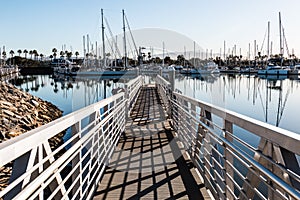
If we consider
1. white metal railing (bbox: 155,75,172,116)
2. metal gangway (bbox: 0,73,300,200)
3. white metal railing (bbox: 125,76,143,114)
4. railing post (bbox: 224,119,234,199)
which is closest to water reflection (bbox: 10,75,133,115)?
white metal railing (bbox: 125,76,143,114)

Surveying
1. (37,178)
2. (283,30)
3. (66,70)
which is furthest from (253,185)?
(66,70)

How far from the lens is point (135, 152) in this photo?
5.32 m

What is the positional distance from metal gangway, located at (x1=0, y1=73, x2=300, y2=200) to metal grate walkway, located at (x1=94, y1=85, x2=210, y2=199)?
11 millimetres

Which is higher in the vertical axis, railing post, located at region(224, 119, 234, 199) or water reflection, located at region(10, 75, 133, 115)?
railing post, located at region(224, 119, 234, 199)

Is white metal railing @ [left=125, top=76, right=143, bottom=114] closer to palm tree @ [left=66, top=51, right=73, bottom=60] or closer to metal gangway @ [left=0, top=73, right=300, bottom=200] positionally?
metal gangway @ [left=0, top=73, right=300, bottom=200]

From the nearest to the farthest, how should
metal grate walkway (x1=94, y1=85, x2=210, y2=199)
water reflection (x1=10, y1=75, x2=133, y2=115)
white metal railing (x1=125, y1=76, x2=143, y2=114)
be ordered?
metal grate walkway (x1=94, y1=85, x2=210, y2=199) < white metal railing (x1=125, y1=76, x2=143, y2=114) < water reflection (x1=10, y1=75, x2=133, y2=115)

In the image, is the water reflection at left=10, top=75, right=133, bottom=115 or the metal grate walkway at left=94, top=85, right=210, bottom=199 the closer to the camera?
the metal grate walkway at left=94, top=85, right=210, bottom=199

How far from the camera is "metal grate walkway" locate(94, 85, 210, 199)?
11.6 feet

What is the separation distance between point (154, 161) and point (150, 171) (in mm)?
467

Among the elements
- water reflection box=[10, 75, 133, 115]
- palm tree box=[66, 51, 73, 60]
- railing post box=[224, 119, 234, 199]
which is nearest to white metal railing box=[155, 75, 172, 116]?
water reflection box=[10, 75, 133, 115]

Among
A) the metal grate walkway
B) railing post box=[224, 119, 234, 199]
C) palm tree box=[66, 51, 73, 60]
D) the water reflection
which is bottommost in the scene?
the water reflection

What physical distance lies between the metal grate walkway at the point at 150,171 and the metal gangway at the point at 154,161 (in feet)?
0.04

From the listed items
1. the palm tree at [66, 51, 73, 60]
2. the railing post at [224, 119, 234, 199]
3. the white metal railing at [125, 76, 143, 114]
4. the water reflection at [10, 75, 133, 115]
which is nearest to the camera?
the railing post at [224, 119, 234, 199]

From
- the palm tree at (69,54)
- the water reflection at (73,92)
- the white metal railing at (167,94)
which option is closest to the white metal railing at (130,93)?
the water reflection at (73,92)
